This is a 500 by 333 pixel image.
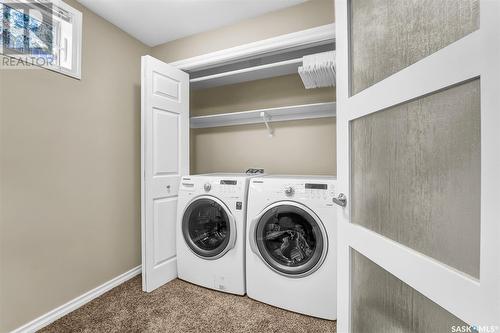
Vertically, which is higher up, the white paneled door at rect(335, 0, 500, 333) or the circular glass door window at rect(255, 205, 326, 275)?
the white paneled door at rect(335, 0, 500, 333)

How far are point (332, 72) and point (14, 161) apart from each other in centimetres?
234

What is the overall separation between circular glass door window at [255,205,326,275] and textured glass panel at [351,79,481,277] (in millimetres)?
754

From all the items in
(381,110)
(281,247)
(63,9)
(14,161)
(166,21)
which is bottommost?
(281,247)

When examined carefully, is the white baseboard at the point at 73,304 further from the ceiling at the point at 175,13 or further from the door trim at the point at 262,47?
the ceiling at the point at 175,13

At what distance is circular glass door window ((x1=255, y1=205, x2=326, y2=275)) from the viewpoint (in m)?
1.64

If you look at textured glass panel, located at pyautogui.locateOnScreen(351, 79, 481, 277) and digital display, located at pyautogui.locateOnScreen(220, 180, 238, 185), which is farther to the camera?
digital display, located at pyautogui.locateOnScreen(220, 180, 238, 185)

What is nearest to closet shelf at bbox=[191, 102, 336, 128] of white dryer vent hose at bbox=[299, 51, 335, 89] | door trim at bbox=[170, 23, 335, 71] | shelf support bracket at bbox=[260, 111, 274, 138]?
shelf support bracket at bbox=[260, 111, 274, 138]

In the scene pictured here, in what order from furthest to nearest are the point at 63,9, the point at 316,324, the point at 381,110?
the point at 63,9 < the point at 316,324 < the point at 381,110

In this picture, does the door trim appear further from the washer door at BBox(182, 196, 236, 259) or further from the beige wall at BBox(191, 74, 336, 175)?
the washer door at BBox(182, 196, 236, 259)

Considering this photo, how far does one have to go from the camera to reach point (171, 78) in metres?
2.25

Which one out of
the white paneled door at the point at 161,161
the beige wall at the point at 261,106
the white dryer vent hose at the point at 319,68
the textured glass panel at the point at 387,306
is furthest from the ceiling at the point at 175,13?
the textured glass panel at the point at 387,306

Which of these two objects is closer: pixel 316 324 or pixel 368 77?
pixel 368 77

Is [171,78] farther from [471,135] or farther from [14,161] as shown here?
[471,135]

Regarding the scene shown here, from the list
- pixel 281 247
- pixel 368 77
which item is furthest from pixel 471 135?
pixel 281 247
